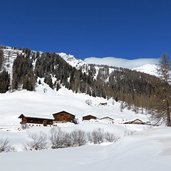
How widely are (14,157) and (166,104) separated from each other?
2028 cm

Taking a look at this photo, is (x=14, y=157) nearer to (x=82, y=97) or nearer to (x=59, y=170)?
(x=59, y=170)

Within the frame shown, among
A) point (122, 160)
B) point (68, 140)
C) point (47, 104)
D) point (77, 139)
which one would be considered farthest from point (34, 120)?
point (122, 160)

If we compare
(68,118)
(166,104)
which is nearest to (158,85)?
(166,104)

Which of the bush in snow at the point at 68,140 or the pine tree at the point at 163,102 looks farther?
the bush in snow at the point at 68,140

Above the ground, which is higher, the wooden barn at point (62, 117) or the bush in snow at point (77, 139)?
the wooden barn at point (62, 117)

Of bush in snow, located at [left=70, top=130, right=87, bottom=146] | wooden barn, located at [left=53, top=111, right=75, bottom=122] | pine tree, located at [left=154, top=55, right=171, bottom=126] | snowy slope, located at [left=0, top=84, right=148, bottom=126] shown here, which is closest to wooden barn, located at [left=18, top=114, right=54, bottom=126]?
snowy slope, located at [left=0, top=84, right=148, bottom=126]

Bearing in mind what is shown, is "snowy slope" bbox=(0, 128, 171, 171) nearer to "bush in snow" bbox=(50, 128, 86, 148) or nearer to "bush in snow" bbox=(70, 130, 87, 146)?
"bush in snow" bbox=(50, 128, 86, 148)

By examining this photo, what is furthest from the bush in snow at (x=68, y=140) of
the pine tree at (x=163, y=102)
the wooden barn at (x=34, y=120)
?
the wooden barn at (x=34, y=120)

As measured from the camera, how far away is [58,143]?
35406 millimetres

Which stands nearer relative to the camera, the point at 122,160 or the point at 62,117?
the point at 122,160

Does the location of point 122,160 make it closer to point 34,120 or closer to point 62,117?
point 34,120

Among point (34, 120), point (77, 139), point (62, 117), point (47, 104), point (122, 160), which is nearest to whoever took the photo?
point (122, 160)

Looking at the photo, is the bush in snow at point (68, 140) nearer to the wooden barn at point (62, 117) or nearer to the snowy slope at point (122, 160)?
A: the snowy slope at point (122, 160)

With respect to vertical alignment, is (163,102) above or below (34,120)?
above
